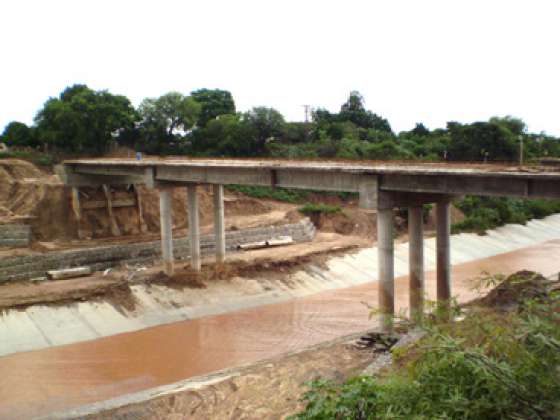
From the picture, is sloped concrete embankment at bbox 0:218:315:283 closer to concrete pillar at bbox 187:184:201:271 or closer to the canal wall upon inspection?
concrete pillar at bbox 187:184:201:271

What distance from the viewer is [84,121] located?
199ft

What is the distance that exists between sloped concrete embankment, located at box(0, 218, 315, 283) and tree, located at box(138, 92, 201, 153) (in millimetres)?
28159

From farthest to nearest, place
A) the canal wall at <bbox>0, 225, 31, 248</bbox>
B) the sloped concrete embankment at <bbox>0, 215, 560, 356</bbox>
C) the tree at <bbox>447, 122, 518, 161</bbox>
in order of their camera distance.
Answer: the tree at <bbox>447, 122, 518, 161</bbox> < the canal wall at <bbox>0, 225, 31, 248</bbox> < the sloped concrete embankment at <bbox>0, 215, 560, 356</bbox>

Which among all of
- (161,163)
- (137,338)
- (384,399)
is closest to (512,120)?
(161,163)

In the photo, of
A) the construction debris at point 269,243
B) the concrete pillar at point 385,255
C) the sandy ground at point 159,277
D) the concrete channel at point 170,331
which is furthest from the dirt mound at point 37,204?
the concrete pillar at point 385,255

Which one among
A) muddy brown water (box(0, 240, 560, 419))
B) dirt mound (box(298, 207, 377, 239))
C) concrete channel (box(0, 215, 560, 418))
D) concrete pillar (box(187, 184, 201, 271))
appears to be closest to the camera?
muddy brown water (box(0, 240, 560, 419))

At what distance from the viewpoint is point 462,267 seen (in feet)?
141

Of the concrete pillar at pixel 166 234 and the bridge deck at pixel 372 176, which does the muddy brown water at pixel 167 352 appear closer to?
the bridge deck at pixel 372 176

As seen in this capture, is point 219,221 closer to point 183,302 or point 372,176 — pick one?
point 183,302

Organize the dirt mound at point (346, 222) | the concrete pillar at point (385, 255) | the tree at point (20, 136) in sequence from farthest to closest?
the tree at point (20, 136)
the dirt mound at point (346, 222)
the concrete pillar at point (385, 255)

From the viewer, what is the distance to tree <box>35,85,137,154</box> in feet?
198

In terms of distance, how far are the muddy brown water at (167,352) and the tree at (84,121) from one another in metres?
36.7

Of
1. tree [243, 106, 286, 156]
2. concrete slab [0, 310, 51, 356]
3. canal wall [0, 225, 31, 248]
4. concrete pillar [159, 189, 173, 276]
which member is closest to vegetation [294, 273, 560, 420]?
concrete slab [0, 310, 51, 356]

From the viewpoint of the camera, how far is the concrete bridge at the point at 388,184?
64.6 ft
